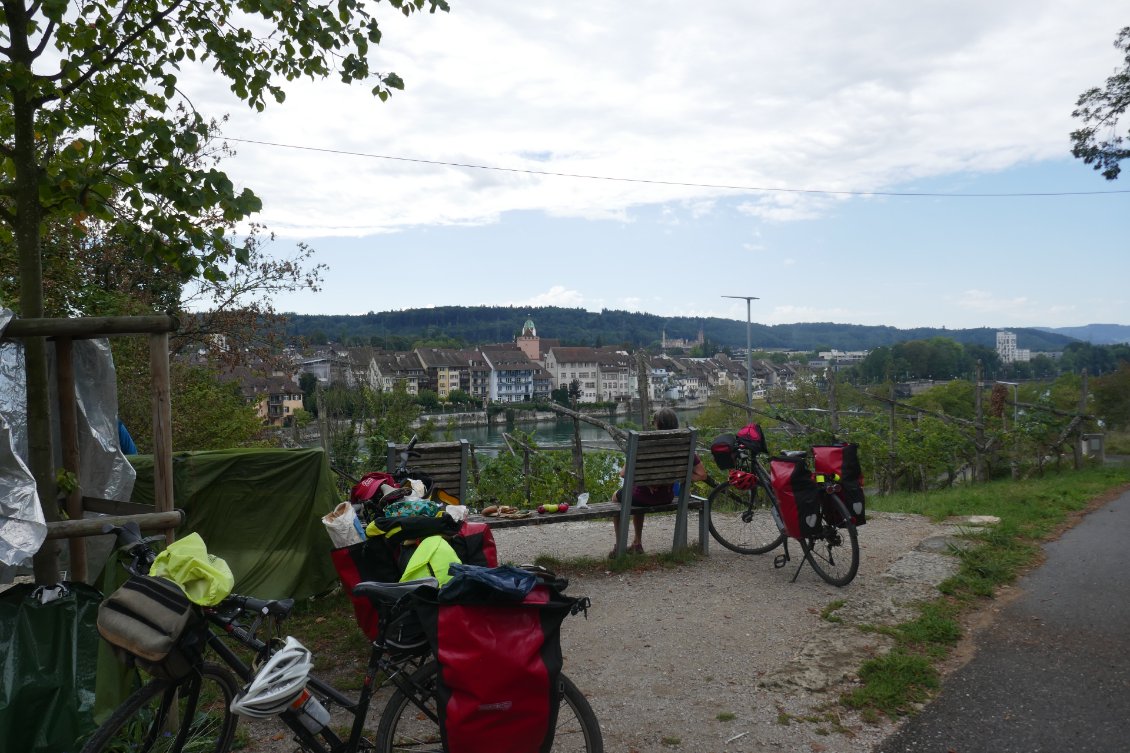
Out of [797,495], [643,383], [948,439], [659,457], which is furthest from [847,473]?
[948,439]

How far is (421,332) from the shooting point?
9775 centimetres

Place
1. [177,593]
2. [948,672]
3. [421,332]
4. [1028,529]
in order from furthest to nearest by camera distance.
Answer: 1. [421,332]
2. [1028,529]
3. [948,672]
4. [177,593]

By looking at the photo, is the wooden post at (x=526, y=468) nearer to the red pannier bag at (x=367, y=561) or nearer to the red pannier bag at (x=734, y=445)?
the red pannier bag at (x=734, y=445)

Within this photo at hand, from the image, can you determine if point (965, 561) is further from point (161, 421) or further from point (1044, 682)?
point (161, 421)

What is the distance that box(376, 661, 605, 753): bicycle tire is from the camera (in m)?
3.02

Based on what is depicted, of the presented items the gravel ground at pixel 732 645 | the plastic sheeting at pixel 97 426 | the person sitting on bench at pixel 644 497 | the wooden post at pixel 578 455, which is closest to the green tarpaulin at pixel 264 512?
the plastic sheeting at pixel 97 426

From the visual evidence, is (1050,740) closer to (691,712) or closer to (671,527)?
(691,712)

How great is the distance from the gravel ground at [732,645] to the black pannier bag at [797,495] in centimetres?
47

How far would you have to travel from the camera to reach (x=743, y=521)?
7.38 meters

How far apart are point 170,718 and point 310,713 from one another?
72 centimetres

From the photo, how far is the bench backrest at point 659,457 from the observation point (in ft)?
22.4

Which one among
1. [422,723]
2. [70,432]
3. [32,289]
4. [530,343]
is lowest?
[422,723]

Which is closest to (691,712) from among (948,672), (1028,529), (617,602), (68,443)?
(948,672)

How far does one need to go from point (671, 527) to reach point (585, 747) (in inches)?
242
